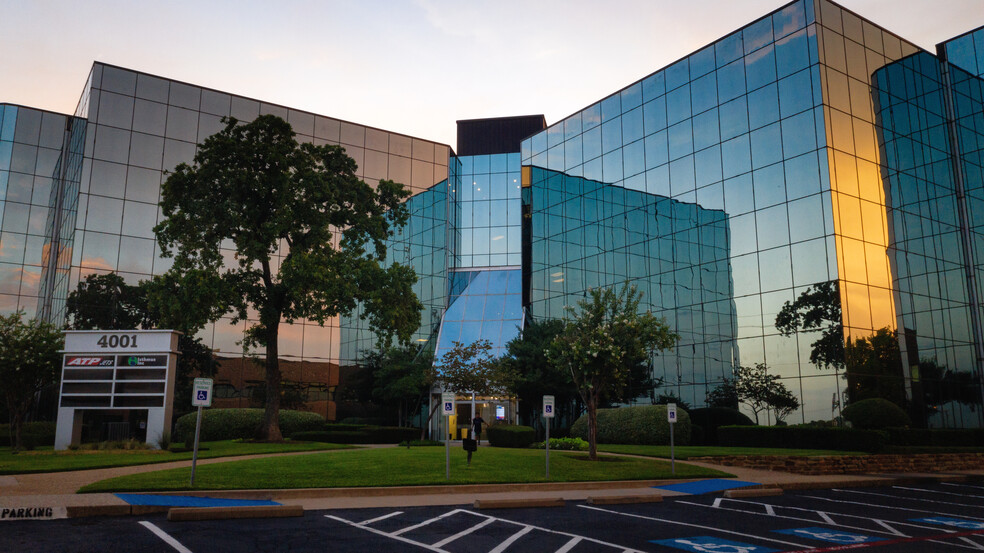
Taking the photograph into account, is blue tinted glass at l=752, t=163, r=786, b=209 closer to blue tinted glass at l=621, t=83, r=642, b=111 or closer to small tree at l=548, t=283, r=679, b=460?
blue tinted glass at l=621, t=83, r=642, b=111

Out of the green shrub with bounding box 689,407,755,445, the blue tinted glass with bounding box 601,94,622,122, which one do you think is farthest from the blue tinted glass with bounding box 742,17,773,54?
the green shrub with bounding box 689,407,755,445

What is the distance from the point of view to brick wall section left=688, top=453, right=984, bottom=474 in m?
24.9

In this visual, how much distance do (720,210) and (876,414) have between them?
14021 mm

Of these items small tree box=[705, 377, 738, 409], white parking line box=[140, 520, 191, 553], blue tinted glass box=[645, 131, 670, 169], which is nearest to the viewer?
white parking line box=[140, 520, 191, 553]

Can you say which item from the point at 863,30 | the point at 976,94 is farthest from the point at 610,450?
the point at 976,94

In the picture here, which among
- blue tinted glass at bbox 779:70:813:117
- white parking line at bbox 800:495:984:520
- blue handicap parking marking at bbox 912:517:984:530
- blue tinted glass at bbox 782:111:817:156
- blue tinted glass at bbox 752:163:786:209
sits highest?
blue tinted glass at bbox 779:70:813:117

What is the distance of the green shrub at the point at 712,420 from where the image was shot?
35688 millimetres

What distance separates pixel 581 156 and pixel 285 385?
2712cm

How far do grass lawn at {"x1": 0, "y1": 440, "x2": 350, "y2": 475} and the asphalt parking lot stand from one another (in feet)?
36.7

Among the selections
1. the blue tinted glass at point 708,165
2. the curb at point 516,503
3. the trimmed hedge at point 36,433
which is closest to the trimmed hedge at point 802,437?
the blue tinted glass at point 708,165

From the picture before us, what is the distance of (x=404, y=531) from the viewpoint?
38.4 ft

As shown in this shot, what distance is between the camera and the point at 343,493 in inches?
647

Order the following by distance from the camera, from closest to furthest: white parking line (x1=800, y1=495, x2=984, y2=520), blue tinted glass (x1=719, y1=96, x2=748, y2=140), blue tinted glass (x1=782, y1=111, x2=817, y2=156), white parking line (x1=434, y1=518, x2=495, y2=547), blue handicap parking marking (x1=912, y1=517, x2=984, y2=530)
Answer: white parking line (x1=434, y1=518, x2=495, y2=547)
blue handicap parking marking (x1=912, y1=517, x2=984, y2=530)
white parking line (x1=800, y1=495, x2=984, y2=520)
blue tinted glass (x1=782, y1=111, x2=817, y2=156)
blue tinted glass (x1=719, y1=96, x2=748, y2=140)

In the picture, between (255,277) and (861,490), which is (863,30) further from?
(255,277)
